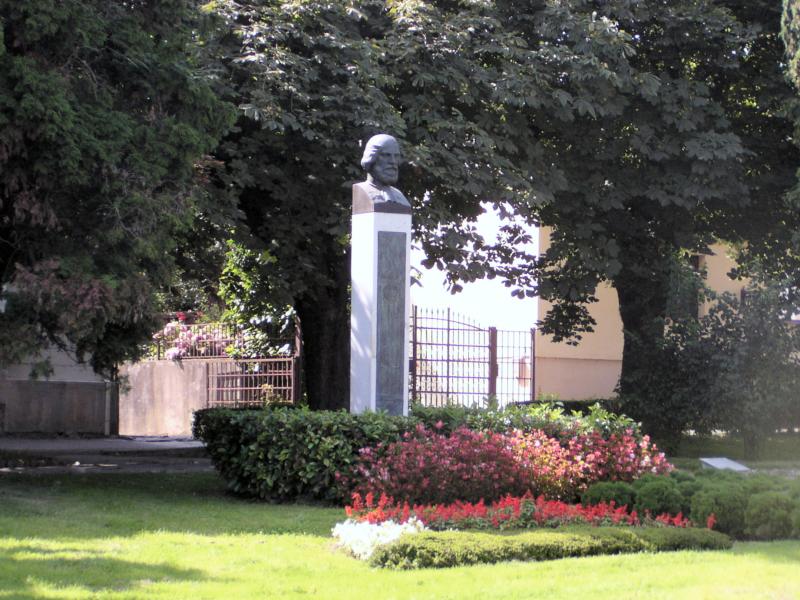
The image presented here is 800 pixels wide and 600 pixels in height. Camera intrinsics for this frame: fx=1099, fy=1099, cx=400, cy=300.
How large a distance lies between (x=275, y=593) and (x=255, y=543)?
188cm

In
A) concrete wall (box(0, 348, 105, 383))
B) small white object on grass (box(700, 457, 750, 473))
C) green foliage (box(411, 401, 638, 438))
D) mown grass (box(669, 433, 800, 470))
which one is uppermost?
concrete wall (box(0, 348, 105, 383))

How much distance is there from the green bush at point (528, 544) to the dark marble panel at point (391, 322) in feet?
11.1

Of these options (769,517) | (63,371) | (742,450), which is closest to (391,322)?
(769,517)

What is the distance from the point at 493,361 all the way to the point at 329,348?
5.76 metres

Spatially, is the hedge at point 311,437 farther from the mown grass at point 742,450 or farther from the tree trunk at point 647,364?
the tree trunk at point 647,364

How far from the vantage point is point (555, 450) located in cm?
1116

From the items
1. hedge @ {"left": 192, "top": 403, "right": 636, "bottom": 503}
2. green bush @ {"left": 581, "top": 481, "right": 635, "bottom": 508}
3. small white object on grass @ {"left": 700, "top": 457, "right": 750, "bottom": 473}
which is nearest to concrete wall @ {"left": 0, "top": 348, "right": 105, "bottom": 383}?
hedge @ {"left": 192, "top": 403, "right": 636, "bottom": 503}

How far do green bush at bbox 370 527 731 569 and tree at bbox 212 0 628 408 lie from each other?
6416mm

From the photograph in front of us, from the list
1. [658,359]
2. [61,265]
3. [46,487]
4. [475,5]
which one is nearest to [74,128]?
[61,265]

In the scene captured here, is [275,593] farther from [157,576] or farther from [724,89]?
[724,89]

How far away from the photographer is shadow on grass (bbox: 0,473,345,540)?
9078 mm

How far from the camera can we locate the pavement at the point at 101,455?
48.2ft

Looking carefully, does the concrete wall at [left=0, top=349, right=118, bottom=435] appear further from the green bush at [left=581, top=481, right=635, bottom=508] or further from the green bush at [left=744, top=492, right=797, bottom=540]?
the green bush at [left=744, top=492, right=797, bottom=540]

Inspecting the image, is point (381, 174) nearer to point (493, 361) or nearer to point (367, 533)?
point (367, 533)
